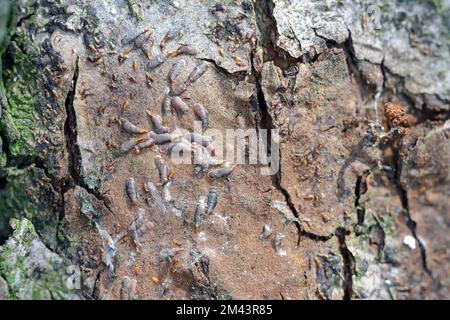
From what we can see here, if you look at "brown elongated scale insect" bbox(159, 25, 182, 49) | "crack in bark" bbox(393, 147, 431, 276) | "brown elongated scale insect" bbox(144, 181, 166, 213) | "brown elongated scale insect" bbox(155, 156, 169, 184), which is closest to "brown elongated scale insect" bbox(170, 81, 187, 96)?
"brown elongated scale insect" bbox(159, 25, 182, 49)

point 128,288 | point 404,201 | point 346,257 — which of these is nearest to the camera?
point 128,288

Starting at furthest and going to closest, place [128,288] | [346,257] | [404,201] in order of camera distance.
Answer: [404,201] < [346,257] < [128,288]

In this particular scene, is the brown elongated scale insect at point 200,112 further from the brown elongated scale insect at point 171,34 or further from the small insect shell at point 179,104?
the brown elongated scale insect at point 171,34

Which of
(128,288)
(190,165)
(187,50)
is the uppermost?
(187,50)

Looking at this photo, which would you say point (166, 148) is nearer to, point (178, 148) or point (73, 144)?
point (178, 148)

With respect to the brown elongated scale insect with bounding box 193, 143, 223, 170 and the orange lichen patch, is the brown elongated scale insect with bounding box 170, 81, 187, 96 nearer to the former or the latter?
the brown elongated scale insect with bounding box 193, 143, 223, 170

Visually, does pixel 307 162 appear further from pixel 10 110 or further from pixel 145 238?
pixel 10 110
